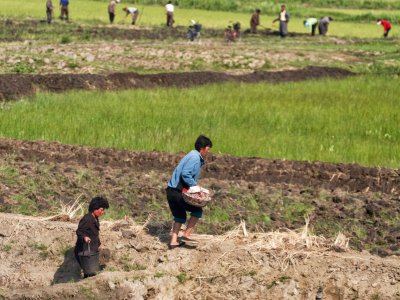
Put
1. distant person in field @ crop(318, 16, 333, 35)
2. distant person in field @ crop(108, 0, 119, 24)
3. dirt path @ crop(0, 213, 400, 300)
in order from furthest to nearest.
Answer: distant person in field @ crop(318, 16, 333, 35)
distant person in field @ crop(108, 0, 119, 24)
dirt path @ crop(0, 213, 400, 300)

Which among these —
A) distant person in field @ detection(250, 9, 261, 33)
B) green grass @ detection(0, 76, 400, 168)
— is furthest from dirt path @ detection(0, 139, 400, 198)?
distant person in field @ detection(250, 9, 261, 33)

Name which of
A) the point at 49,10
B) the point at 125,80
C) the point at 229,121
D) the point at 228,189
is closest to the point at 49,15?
the point at 49,10

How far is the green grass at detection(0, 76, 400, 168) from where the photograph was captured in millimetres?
19047

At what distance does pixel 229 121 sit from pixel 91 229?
422 inches

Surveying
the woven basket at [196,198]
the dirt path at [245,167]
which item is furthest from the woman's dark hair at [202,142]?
the dirt path at [245,167]

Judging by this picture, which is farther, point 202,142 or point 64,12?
point 64,12

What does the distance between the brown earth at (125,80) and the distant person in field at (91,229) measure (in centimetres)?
1437

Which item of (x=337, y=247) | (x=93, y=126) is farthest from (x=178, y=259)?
(x=93, y=126)

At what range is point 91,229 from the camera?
453 inches

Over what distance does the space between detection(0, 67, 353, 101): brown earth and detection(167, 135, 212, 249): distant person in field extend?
1432cm

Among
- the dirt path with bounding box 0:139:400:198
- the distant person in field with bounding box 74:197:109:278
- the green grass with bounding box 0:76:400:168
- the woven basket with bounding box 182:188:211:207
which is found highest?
the woven basket with bounding box 182:188:211:207

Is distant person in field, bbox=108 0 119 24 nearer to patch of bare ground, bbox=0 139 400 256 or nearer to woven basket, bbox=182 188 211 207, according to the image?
patch of bare ground, bbox=0 139 400 256

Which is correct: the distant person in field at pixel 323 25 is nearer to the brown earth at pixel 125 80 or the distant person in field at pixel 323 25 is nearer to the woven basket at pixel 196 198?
the brown earth at pixel 125 80

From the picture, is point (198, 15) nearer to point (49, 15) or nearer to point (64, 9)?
point (64, 9)
